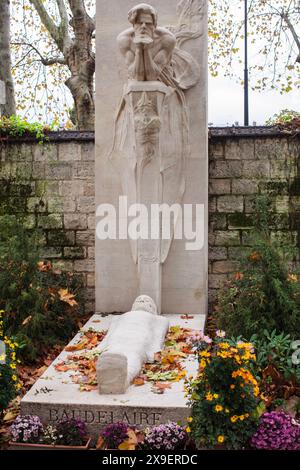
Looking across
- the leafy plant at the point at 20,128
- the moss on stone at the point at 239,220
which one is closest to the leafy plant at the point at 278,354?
the moss on stone at the point at 239,220

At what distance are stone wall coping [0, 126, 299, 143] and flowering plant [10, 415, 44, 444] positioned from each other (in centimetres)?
404

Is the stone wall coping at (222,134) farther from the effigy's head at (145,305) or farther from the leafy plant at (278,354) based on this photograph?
the leafy plant at (278,354)

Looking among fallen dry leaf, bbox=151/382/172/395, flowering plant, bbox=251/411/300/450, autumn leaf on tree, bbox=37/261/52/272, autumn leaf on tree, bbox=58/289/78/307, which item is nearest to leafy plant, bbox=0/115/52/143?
autumn leaf on tree, bbox=37/261/52/272

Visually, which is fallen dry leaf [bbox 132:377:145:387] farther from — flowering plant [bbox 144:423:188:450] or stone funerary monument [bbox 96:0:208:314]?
stone funerary monument [bbox 96:0:208:314]

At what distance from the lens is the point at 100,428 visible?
3666 millimetres

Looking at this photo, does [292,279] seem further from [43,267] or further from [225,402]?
[43,267]

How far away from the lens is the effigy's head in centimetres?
538

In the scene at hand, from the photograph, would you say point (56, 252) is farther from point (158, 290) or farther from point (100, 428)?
point (100, 428)

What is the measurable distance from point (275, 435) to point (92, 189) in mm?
4257

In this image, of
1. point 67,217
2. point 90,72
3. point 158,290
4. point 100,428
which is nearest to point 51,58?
point 90,72

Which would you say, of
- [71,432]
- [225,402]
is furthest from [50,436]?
[225,402]

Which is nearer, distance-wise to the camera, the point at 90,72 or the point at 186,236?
the point at 186,236
